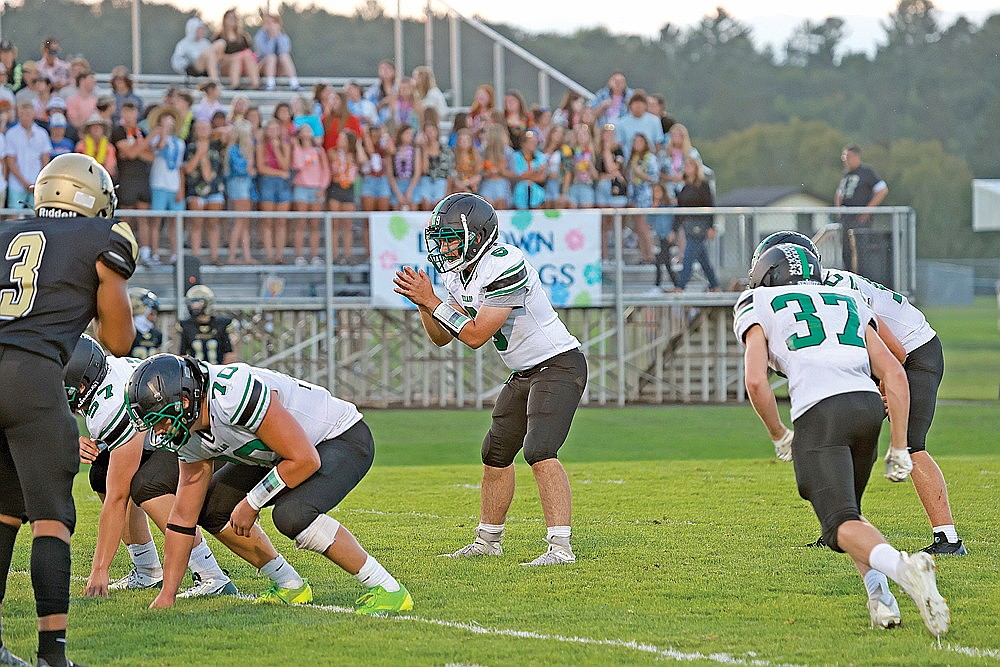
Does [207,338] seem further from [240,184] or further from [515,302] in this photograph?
[515,302]

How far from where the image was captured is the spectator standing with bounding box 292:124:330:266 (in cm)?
1720

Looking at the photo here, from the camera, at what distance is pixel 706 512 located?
31.3 ft

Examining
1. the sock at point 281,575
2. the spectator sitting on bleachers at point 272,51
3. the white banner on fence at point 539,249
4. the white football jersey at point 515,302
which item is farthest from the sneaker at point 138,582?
the spectator sitting on bleachers at point 272,51

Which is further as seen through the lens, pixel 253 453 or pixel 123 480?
pixel 123 480

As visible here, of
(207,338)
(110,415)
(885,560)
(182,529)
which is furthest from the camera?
(207,338)

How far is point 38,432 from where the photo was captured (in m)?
5.31

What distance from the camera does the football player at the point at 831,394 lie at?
19.0ft

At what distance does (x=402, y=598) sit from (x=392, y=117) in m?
12.5

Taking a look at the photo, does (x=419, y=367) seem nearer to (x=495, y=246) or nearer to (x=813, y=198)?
(x=495, y=246)

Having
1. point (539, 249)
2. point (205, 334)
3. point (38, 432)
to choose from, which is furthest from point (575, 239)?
point (38, 432)

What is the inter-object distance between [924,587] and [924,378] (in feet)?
9.03

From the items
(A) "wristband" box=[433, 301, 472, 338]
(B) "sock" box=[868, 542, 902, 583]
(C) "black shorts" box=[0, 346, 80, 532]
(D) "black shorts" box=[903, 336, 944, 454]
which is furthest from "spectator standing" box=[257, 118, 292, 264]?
(B) "sock" box=[868, 542, 902, 583]

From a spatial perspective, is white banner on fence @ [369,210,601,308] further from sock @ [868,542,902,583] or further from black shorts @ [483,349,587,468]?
sock @ [868,542,902,583]

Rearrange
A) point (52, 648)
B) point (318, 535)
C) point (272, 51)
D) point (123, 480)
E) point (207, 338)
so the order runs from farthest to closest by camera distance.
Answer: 1. point (272, 51)
2. point (207, 338)
3. point (123, 480)
4. point (318, 535)
5. point (52, 648)
